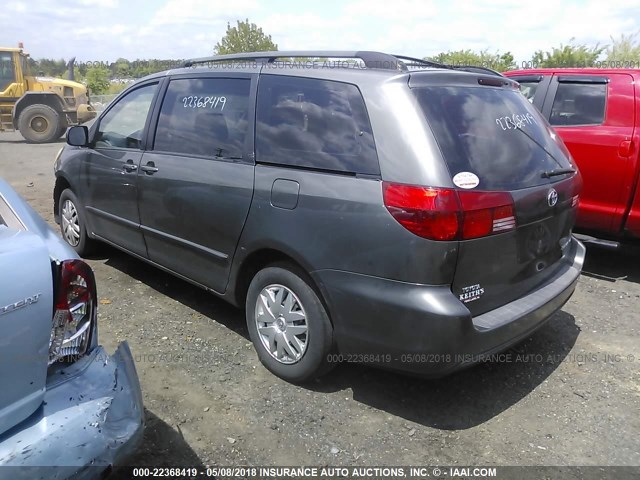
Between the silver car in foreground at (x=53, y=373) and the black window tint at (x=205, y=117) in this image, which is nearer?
the silver car in foreground at (x=53, y=373)

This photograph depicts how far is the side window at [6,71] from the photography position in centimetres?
1524

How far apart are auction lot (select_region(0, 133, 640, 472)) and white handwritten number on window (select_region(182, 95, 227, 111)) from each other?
153 cm

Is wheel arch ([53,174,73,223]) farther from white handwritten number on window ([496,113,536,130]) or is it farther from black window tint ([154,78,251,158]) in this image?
white handwritten number on window ([496,113,536,130])

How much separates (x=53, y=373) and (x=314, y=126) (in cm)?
182

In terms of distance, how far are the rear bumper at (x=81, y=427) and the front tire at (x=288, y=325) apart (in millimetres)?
1142

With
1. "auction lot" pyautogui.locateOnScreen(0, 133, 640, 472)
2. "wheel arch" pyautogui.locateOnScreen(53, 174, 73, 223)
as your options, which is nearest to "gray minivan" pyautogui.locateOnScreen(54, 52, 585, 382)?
"auction lot" pyautogui.locateOnScreen(0, 133, 640, 472)

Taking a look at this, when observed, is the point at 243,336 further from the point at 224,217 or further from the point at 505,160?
the point at 505,160

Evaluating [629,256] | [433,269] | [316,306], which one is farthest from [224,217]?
[629,256]

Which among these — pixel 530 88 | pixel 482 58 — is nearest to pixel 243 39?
pixel 482 58

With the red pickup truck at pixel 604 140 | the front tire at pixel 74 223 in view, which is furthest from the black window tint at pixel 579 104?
the front tire at pixel 74 223

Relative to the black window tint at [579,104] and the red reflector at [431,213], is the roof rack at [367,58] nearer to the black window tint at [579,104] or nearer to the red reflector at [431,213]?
the red reflector at [431,213]

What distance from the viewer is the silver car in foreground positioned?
1586 mm

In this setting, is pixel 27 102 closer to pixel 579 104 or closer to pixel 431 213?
pixel 579 104

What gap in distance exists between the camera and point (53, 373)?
1.79 m
